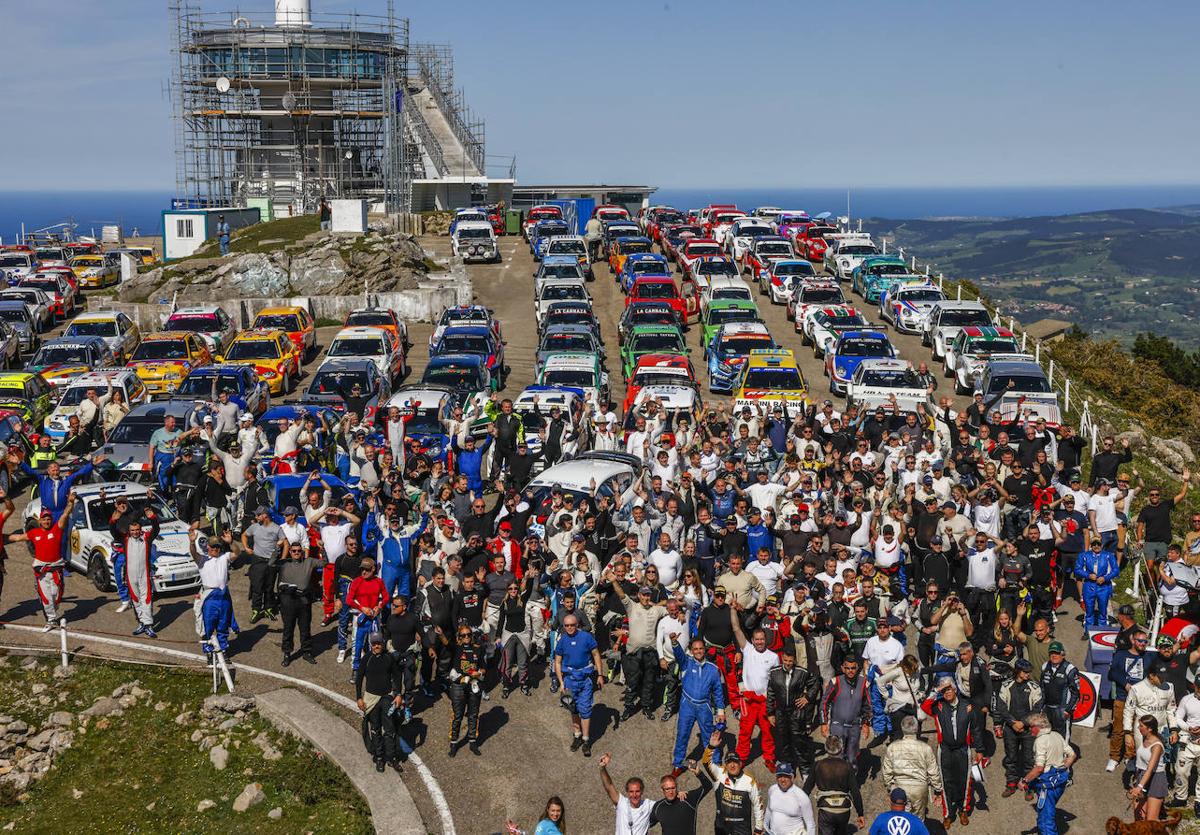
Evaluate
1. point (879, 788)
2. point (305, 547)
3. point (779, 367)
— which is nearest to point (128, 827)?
point (305, 547)

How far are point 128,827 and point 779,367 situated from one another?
1628 cm

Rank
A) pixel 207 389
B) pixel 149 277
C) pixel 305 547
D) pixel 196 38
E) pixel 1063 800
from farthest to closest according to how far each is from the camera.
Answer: pixel 196 38 → pixel 149 277 → pixel 207 389 → pixel 305 547 → pixel 1063 800

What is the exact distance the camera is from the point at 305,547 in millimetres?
15656

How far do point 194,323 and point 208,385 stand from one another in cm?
764

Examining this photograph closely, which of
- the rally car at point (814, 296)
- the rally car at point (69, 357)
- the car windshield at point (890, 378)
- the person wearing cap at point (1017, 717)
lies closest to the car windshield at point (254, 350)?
the rally car at point (69, 357)

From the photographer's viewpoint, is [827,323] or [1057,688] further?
[827,323]

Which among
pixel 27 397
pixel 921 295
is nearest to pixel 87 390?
pixel 27 397

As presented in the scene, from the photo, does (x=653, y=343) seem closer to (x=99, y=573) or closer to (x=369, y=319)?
(x=369, y=319)

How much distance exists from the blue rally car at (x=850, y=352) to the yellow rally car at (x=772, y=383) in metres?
2.43

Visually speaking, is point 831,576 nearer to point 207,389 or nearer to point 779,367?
point 779,367

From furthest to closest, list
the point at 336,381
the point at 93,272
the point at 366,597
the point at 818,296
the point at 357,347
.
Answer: the point at 93,272 < the point at 818,296 < the point at 357,347 < the point at 336,381 < the point at 366,597

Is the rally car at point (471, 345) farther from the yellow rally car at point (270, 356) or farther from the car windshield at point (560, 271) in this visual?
the car windshield at point (560, 271)

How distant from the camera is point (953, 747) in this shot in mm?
12164

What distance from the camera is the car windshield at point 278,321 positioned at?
110ft
